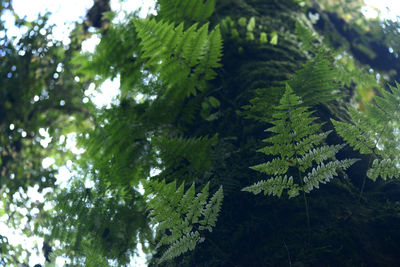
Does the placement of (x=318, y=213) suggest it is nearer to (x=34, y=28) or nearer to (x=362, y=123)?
(x=362, y=123)

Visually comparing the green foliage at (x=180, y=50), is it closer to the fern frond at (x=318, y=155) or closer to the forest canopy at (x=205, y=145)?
the forest canopy at (x=205, y=145)

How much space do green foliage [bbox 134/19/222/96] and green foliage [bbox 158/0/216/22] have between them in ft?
1.48

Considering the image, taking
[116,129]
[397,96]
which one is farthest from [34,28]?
[397,96]

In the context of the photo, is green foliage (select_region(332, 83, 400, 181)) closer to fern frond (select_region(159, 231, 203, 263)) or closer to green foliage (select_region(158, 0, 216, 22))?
fern frond (select_region(159, 231, 203, 263))

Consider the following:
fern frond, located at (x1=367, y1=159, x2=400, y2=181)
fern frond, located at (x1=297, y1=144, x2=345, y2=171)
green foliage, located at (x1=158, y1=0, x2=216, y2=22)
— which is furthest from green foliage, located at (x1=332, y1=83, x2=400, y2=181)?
green foliage, located at (x1=158, y1=0, x2=216, y2=22)

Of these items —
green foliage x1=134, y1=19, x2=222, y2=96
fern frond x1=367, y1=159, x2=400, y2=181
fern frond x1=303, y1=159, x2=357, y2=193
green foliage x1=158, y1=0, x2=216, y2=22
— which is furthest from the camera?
green foliage x1=158, y1=0, x2=216, y2=22

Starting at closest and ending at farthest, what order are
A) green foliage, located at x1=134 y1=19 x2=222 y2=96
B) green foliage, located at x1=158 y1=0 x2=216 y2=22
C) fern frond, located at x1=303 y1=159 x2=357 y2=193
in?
1. fern frond, located at x1=303 y1=159 x2=357 y2=193
2. green foliage, located at x1=134 y1=19 x2=222 y2=96
3. green foliage, located at x1=158 y1=0 x2=216 y2=22

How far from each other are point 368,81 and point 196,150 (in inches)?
66.5

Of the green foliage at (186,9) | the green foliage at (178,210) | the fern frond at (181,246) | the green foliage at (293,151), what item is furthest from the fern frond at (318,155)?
the green foliage at (186,9)

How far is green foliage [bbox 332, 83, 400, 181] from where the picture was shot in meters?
1.30

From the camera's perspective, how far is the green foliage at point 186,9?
2.12 metres

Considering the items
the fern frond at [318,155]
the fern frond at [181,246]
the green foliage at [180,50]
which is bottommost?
the fern frond at [181,246]

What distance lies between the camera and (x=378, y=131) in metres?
1.33

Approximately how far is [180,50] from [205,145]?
0.57 metres
